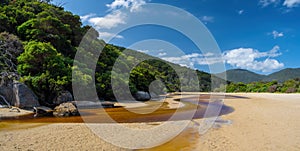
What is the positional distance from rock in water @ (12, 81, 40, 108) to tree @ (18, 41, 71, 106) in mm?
2075

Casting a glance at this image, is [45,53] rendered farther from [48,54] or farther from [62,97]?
[62,97]

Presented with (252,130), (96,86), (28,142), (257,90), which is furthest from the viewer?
(257,90)

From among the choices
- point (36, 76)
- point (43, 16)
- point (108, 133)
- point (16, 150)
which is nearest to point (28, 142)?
point (16, 150)

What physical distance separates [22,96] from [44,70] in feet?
15.8

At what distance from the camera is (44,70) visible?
21000 mm

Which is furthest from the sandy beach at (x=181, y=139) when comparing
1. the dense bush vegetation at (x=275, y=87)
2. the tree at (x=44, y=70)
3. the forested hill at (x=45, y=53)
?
the dense bush vegetation at (x=275, y=87)

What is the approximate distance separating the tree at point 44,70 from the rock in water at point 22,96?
2.07m

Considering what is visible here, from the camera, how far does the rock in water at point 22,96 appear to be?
16.6 m

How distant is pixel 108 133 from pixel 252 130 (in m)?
7.63

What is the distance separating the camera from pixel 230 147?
7.76 meters

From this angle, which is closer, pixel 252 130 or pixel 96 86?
pixel 252 130

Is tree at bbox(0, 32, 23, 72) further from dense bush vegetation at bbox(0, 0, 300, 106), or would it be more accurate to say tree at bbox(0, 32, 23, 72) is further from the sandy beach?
the sandy beach

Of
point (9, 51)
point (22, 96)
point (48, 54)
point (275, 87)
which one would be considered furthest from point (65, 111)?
point (275, 87)

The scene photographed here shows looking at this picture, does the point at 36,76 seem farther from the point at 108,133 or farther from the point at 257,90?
the point at 257,90
